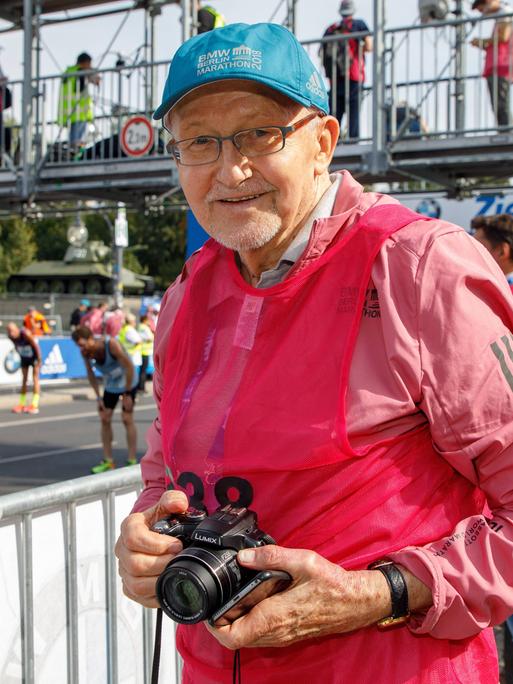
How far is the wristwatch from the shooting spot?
1377 millimetres

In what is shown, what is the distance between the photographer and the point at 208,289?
1840 mm

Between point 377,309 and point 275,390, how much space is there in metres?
0.23

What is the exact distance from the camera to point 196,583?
4.24ft

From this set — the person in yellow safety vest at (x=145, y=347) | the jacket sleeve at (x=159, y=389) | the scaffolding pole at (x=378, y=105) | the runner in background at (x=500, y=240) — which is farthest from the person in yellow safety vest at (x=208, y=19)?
the person in yellow safety vest at (x=145, y=347)

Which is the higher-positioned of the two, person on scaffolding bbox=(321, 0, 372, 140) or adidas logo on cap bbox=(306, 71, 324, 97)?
person on scaffolding bbox=(321, 0, 372, 140)

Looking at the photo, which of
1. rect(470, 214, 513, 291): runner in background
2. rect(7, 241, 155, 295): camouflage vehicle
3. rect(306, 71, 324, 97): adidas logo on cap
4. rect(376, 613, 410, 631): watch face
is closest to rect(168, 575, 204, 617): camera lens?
rect(376, 613, 410, 631): watch face

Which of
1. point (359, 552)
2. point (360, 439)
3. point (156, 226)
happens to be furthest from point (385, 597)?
point (156, 226)

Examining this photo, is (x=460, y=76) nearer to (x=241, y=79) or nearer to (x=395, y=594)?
(x=241, y=79)

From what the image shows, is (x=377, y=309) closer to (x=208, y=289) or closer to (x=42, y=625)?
(x=208, y=289)

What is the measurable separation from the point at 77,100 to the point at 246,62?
30.9 feet

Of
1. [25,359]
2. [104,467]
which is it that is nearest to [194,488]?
[104,467]

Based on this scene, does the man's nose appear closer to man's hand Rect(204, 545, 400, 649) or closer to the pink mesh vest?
the pink mesh vest

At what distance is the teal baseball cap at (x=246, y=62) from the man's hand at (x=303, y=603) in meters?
0.84

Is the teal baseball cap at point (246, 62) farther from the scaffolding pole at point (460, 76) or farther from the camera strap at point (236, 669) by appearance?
the scaffolding pole at point (460, 76)
